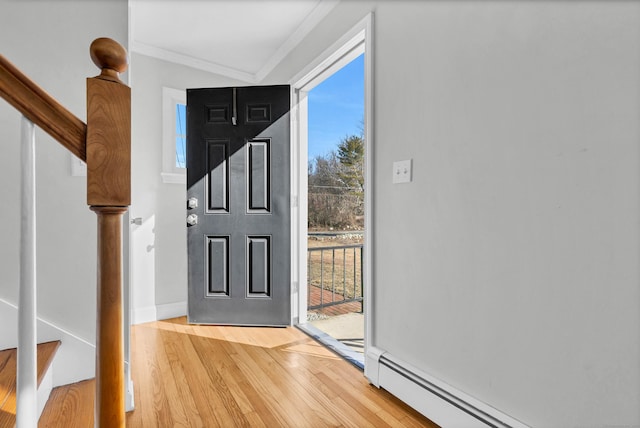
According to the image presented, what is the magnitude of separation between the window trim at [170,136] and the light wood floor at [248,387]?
4.19 ft

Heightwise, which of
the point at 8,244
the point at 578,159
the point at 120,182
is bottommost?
the point at 8,244

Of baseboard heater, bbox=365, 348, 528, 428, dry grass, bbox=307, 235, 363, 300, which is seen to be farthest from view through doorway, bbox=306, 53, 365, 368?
baseboard heater, bbox=365, 348, 528, 428

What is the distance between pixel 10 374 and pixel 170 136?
7.15 feet

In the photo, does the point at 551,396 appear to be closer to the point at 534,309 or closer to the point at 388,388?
the point at 534,309

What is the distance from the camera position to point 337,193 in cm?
370

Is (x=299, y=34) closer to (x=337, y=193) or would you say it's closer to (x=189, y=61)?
(x=189, y=61)

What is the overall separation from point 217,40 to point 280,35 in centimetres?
Answer: 52

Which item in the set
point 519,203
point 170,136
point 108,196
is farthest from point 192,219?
point 519,203

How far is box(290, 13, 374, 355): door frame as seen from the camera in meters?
1.82

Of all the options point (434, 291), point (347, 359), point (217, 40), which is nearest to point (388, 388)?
point (347, 359)

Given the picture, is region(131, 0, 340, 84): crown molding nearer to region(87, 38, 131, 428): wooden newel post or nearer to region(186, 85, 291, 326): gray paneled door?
region(186, 85, 291, 326): gray paneled door

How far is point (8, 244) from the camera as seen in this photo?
4.36 ft

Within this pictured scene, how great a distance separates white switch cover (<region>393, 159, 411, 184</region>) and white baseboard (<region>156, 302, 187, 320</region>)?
7.32 feet

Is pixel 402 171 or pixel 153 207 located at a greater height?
pixel 402 171
